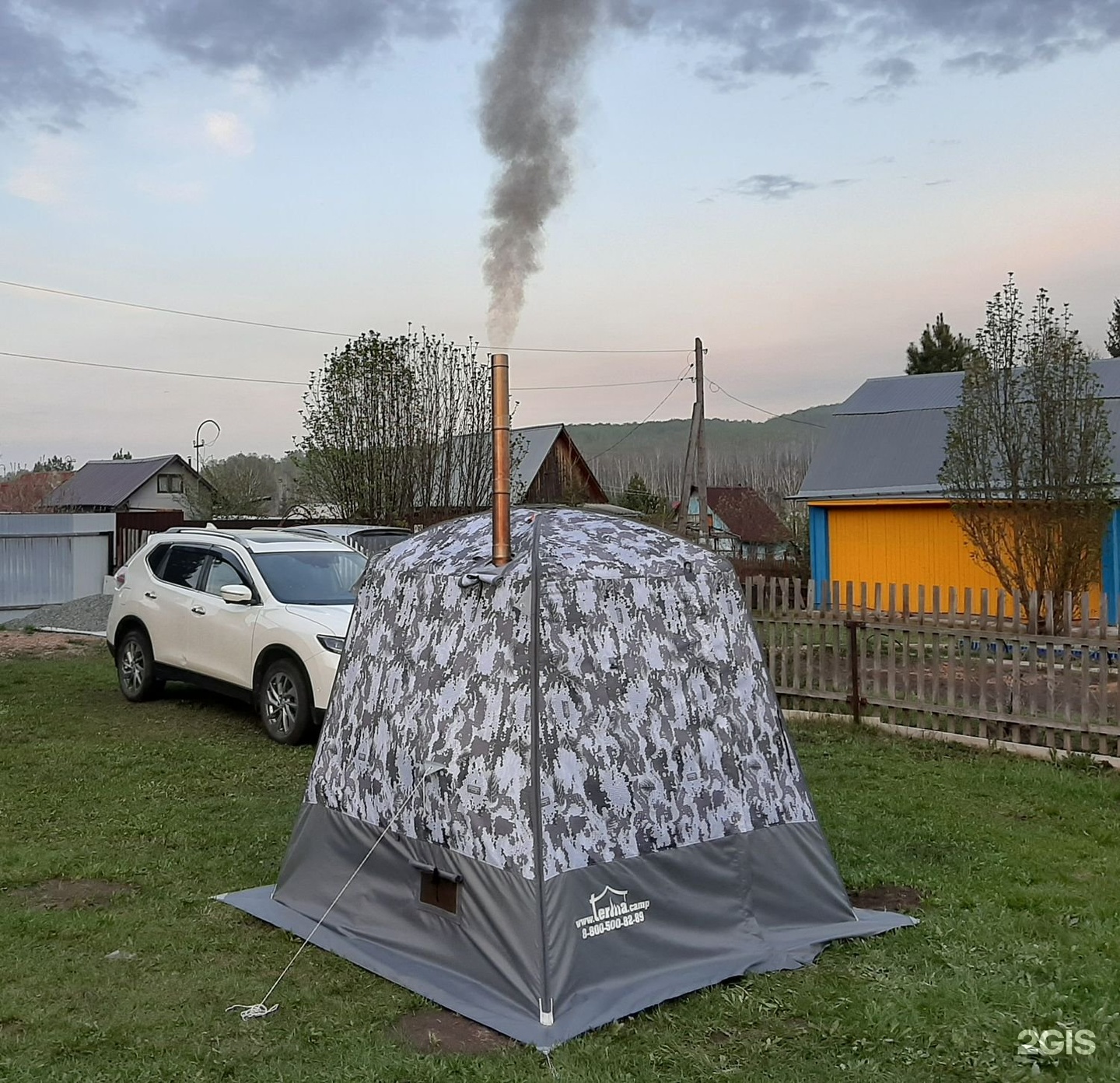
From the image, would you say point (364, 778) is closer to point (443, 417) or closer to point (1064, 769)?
point (1064, 769)

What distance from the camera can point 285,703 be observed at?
9.81 m

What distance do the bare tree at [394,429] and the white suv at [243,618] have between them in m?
10.1

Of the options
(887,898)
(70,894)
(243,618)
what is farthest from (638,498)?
(70,894)

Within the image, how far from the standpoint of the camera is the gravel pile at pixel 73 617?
19484 millimetres

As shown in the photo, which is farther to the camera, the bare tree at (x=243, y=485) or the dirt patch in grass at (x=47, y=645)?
the bare tree at (x=243, y=485)

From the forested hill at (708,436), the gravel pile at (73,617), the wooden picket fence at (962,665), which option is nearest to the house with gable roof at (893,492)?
the wooden picket fence at (962,665)

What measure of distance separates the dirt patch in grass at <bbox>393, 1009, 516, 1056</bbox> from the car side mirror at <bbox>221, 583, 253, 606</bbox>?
610 centimetres

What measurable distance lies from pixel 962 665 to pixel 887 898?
4.18m

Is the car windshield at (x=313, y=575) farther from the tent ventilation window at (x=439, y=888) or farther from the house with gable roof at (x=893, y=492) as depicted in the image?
the house with gable roof at (x=893, y=492)

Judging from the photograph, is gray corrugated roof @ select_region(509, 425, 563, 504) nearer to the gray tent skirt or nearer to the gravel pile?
the gravel pile

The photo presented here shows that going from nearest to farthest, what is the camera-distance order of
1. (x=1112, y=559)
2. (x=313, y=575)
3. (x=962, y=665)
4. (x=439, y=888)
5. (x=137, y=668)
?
1. (x=439, y=888)
2. (x=962, y=665)
3. (x=313, y=575)
4. (x=137, y=668)
5. (x=1112, y=559)

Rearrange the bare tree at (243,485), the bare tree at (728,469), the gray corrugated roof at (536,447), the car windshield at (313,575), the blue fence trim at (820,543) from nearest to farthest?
the car windshield at (313,575) < the blue fence trim at (820,543) < the gray corrugated roof at (536,447) < the bare tree at (243,485) < the bare tree at (728,469)

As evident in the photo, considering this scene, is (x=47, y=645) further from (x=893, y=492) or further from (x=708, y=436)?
(x=708, y=436)

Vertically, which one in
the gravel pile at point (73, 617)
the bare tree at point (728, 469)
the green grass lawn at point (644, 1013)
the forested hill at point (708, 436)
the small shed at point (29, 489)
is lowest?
the green grass lawn at point (644, 1013)
